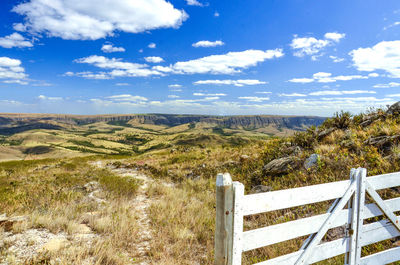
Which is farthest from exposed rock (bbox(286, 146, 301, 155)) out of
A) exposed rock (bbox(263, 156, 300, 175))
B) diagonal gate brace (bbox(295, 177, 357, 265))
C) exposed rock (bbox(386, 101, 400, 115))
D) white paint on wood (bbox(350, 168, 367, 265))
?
diagonal gate brace (bbox(295, 177, 357, 265))

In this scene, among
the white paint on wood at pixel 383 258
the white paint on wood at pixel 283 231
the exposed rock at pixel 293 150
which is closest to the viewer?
the white paint on wood at pixel 283 231

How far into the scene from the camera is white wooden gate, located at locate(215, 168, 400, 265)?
2375 mm

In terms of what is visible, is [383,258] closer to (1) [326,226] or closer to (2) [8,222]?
(1) [326,226]

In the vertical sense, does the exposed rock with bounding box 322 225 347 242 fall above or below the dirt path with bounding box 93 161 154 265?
above

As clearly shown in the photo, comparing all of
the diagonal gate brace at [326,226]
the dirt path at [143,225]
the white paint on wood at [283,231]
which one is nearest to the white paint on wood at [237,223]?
the white paint on wood at [283,231]

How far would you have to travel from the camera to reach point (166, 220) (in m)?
6.24

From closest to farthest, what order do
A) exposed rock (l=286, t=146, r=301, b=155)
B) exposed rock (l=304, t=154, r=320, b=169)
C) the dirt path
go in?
the dirt path < exposed rock (l=304, t=154, r=320, b=169) < exposed rock (l=286, t=146, r=301, b=155)

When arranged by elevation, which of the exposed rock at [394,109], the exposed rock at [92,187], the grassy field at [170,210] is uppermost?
the exposed rock at [394,109]

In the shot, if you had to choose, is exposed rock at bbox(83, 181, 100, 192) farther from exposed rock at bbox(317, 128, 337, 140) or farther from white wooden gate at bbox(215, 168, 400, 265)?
exposed rock at bbox(317, 128, 337, 140)

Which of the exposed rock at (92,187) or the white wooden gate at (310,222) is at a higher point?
the white wooden gate at (310,222)

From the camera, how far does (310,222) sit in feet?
9.76

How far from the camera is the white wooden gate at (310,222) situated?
2375mm

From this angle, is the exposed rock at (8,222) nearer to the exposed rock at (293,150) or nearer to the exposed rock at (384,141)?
the exposed rock at (293,150)

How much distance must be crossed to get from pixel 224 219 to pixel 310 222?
1.49 metres
